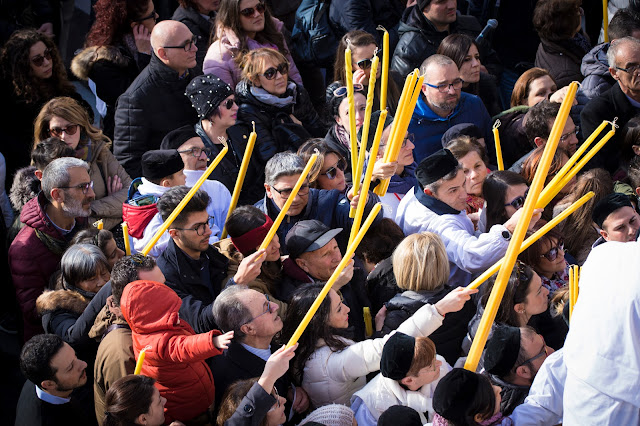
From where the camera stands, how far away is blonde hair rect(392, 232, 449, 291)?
160 inches

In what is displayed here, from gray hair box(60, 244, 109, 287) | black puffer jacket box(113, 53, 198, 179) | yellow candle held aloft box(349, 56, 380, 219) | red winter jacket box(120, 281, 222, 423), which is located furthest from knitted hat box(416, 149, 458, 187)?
black puffer jacket box(113, 53, 198, 179)

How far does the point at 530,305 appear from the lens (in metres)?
4.09

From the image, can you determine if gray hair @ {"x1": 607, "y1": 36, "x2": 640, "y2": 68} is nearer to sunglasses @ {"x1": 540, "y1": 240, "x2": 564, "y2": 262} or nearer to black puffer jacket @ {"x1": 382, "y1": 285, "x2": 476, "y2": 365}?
sunglasses @ {"x1": 540, "y1": 240, "x2": 564, "y2": 262}

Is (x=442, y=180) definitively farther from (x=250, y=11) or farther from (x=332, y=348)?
(x=250, y=11)

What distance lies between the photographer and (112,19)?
6.38 metres

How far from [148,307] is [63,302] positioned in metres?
0.83

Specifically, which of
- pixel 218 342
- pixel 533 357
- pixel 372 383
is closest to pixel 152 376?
pixel 218 342

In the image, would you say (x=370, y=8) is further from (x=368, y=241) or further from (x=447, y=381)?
(x=447, y=381)

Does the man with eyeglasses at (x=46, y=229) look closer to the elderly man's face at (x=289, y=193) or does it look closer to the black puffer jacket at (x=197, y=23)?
the elderly man's face at (x=289, y=193)

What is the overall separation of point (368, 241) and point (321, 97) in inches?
118

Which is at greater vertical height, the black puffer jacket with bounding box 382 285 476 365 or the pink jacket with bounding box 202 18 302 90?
the pink jacket with bounding box 202 18 302 90

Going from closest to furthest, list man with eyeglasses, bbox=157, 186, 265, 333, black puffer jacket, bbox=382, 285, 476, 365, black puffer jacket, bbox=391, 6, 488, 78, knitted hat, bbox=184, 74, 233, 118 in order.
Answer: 1. black puffer jacket, bbox=382, 285, 476, 365
2. man with eyeglasses, bbox=157, 186, 265, 333
3. knitted hat, bbox=184, 74, 233, 118
4. black puffer jacket, bbox=391, 6, 488, 78

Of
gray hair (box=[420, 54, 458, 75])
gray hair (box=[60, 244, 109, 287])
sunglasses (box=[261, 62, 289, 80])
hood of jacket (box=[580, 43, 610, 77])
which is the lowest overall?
gray hair (box=[60, 244, 109, 287])

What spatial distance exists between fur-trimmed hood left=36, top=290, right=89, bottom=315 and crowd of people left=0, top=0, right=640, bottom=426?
1 centimetres
